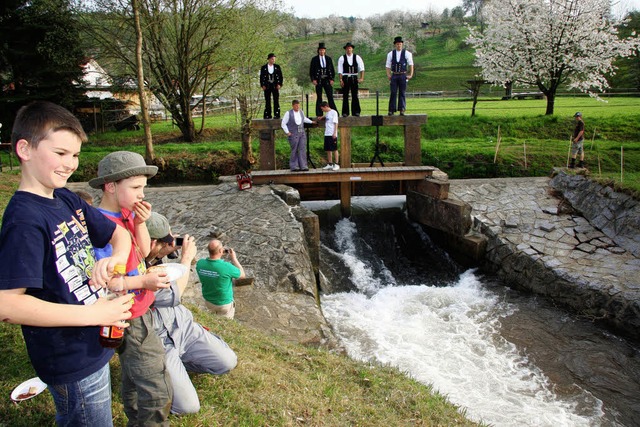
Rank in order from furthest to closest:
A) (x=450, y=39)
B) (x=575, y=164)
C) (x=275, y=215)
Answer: (x=450, y=39), (x=575, y=164), (x=275, y=215)

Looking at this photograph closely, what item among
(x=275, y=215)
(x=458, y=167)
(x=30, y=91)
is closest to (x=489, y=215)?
(x=458, y=167)

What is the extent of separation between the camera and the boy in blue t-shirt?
2111mm

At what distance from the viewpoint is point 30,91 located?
71.3 feet

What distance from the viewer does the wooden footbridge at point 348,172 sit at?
12.8 m

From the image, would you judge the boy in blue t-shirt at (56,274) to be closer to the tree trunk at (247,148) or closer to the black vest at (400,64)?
the black vest at (400,64)

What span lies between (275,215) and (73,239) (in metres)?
8.37

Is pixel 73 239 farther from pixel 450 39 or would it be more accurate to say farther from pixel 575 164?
pixel 450 39

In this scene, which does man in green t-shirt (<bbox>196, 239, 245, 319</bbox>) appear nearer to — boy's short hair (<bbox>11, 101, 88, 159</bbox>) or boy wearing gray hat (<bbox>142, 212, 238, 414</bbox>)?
boy wearing gray hat (<bbox>142, 212, 238, 414</bbox>)

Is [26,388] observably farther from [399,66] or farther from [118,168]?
[399,66]

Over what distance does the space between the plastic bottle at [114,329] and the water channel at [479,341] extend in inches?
167

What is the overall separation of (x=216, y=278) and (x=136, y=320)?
2.92m

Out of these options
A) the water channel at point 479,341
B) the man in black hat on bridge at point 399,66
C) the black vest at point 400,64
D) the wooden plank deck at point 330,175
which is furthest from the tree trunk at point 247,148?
the water channel at point 479,341

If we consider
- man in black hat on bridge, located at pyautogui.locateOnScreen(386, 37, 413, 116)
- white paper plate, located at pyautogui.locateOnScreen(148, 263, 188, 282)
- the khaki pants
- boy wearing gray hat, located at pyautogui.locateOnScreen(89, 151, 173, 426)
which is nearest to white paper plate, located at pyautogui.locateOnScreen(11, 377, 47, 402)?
boy wearing gray hat, located at pyautogui.locateOnScreen(89, 151, 173, 426)

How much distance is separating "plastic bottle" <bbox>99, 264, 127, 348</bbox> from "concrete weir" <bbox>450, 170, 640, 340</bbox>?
8.69 m
